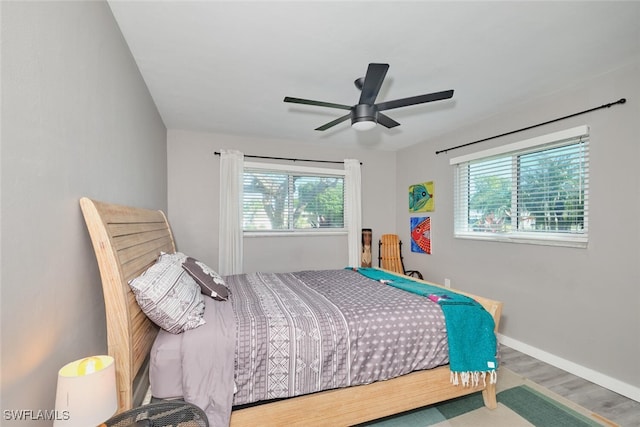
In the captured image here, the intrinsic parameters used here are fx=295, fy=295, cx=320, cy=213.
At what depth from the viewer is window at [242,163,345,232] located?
4.28m

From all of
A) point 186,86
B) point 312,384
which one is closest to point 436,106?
point 186,86

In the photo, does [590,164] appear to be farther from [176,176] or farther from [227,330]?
[176,176]

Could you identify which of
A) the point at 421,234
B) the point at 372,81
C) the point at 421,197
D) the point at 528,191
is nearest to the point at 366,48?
the point at 372,81

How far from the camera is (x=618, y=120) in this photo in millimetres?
2369

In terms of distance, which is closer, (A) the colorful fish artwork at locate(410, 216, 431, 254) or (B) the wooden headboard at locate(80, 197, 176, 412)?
(B) the wooden headboard at locate(80, 197, 176, 412)

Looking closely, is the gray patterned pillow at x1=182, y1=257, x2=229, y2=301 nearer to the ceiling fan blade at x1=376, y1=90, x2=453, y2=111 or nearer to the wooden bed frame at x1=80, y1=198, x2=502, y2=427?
the wooden bed frame at x1=80, y1=198, x2=502, y2=427

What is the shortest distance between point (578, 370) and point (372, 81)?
3.02 m

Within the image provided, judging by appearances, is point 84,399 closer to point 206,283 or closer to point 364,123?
point 206,283

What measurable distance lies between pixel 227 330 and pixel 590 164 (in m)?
3.18

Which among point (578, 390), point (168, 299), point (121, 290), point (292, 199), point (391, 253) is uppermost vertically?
point (292, 199)

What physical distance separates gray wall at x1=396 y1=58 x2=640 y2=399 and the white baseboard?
0.09ft

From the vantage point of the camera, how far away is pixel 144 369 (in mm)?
1896

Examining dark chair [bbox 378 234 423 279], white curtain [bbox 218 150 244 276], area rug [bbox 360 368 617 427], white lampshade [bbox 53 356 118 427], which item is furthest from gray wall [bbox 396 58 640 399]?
white lampshade [bbox 53 356 118 427]

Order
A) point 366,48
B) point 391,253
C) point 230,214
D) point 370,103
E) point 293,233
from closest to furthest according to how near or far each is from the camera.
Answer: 1. point 366,48
2. point 370,103
3. point 230,214
4. point 293,233
5. point 391,253
